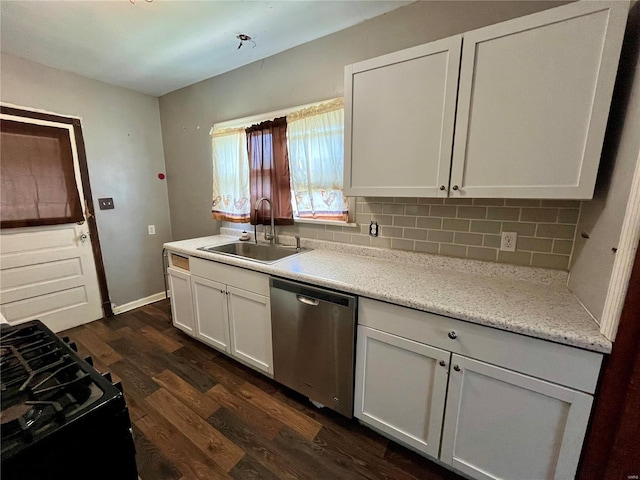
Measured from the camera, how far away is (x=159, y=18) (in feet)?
5.66

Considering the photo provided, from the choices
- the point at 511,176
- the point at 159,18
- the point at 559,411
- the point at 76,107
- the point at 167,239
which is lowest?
the point at 559,411

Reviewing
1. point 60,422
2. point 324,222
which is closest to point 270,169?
point 324,222

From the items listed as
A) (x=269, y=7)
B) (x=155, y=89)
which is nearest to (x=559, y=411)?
(x=269, y=7)

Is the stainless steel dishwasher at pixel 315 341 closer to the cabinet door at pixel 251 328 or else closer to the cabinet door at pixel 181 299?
the cabinet door at pixel 251 328

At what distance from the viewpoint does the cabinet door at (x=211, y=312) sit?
206 cm

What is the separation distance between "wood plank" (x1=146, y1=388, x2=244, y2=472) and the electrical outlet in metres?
1.85

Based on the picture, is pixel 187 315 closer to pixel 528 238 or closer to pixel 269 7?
pixel 269 7

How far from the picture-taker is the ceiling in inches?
63.7

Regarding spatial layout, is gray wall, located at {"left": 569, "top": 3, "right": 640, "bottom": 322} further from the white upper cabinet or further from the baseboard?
the baseboard

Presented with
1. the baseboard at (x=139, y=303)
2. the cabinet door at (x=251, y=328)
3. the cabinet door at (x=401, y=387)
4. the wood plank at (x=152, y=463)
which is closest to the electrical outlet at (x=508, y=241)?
the cabinet door at (x=401, y=387)

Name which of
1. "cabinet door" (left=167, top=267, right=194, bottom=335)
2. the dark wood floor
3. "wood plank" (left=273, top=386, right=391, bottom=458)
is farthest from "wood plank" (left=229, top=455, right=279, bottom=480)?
"cabinet door" (left=167, top=267, right=194, bottom=335)

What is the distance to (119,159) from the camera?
2.90 metres

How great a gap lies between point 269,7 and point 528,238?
2.03 metres

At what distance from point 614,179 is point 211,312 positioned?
8.03 feet
